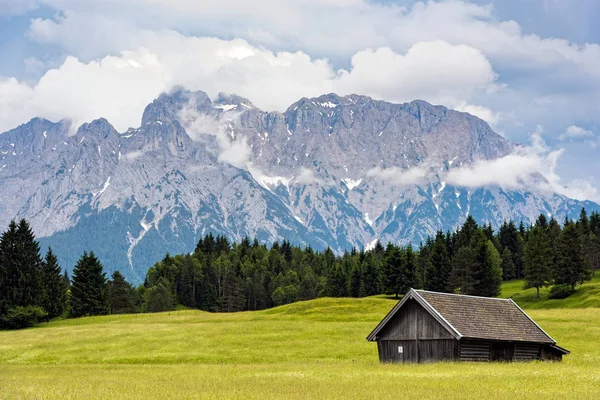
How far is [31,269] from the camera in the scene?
102 metres

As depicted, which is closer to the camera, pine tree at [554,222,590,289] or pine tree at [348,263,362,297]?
pine tree at [554,222,590,289]

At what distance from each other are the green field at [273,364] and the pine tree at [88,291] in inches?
513

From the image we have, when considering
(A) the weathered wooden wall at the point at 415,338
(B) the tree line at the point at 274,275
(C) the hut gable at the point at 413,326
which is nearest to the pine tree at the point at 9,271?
(B) the tree line at the point at 274,275

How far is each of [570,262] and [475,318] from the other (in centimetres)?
7027

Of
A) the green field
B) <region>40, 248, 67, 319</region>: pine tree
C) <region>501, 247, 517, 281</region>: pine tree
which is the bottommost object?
the green field

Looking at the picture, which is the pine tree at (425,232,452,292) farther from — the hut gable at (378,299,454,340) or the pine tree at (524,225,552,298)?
the hut gable at (378,299,454,340)

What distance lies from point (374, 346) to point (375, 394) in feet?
109

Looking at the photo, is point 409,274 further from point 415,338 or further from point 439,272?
point 415,338

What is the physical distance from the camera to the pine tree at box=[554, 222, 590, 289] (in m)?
112

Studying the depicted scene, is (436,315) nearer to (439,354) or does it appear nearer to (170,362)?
(439,354)

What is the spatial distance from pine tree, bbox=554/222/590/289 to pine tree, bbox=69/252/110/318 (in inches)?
3075

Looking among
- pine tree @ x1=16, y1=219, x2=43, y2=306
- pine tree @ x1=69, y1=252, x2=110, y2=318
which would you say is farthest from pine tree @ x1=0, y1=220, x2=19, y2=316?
pine tree @ x1=69, y1=252, x2=110, y2=318

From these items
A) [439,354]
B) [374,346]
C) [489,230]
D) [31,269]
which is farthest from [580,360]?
[489,230]

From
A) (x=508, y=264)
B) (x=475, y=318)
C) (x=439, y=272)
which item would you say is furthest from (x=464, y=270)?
(x=475, y=318)
